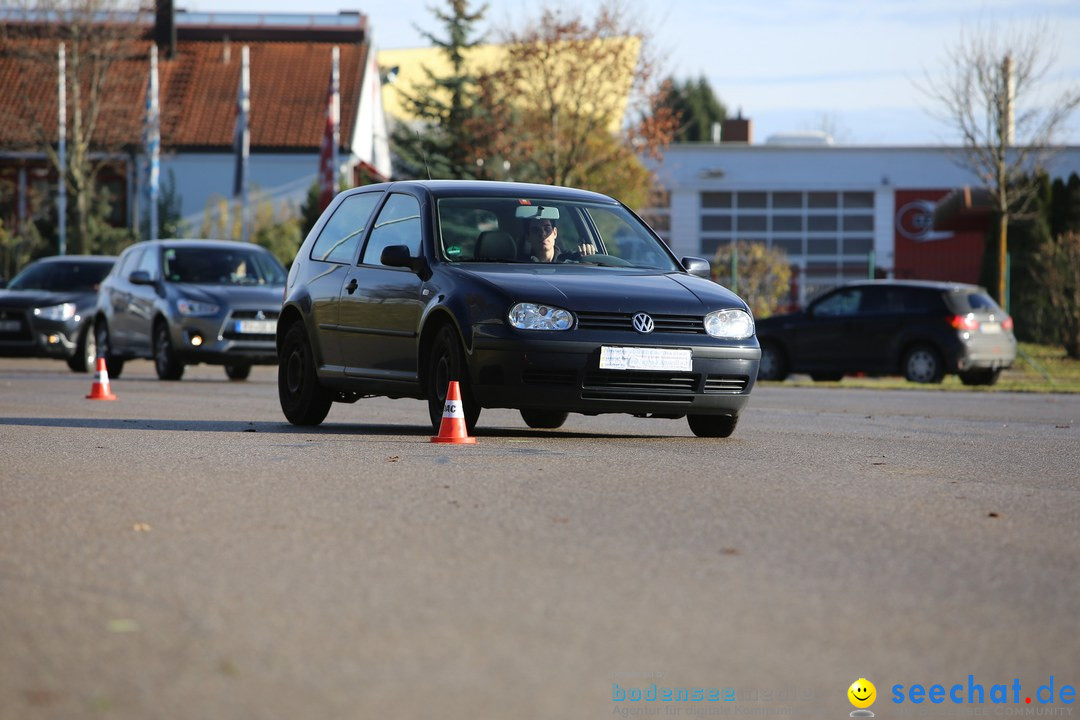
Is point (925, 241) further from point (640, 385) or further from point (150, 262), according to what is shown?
point (640, 385)

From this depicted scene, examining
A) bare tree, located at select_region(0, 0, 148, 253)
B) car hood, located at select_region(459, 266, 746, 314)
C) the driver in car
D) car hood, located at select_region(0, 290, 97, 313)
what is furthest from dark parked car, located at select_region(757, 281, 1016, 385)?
bare tree, located at select_region(0, 0, 148, 253)

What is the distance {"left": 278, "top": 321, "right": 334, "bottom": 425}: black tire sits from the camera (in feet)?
42.0

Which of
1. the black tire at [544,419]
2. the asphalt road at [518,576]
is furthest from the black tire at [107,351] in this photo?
the asphalt road at [518,576]

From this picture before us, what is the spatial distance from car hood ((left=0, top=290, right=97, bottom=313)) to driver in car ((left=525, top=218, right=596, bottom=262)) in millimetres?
15087

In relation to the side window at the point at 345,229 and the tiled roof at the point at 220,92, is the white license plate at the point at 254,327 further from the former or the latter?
the tiled roof at the point at 220,92

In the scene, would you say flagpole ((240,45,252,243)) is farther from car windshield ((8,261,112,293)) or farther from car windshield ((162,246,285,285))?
car windshield ((162,246,285,285))

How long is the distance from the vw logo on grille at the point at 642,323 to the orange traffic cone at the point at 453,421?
1141 millimetres

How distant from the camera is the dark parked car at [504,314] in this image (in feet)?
34.8

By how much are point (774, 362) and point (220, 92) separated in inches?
1319

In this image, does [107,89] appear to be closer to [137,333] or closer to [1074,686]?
[137,333]

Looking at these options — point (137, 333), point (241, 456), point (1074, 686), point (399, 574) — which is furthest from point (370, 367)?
point (137, 333)

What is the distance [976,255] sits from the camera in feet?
193

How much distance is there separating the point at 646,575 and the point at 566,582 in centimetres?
31

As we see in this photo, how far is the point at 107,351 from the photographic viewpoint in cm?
2347
